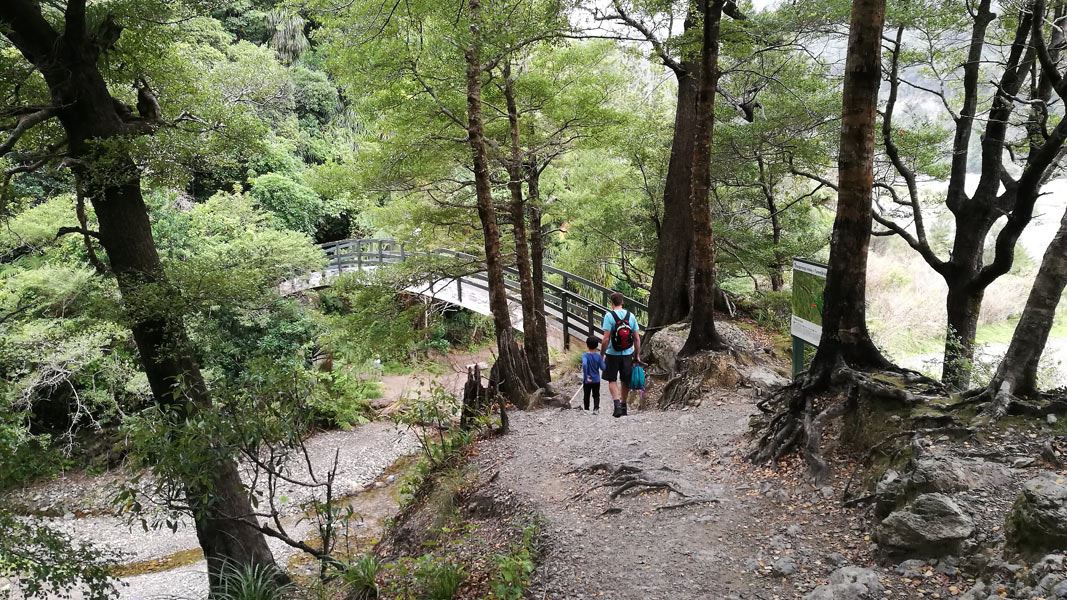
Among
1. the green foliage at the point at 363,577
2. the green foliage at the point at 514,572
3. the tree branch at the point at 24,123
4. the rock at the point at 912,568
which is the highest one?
the tree branch at the point at 24,123

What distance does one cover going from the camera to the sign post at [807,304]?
217 inches

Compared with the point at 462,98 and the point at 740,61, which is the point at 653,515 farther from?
the point at 740,61

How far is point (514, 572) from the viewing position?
3.77m

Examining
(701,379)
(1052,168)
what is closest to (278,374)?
(701,379)

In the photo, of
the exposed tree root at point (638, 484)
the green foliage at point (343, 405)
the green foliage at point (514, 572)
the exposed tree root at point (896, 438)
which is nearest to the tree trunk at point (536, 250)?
the green foliage at point (343, 405)

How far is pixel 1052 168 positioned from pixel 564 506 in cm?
889

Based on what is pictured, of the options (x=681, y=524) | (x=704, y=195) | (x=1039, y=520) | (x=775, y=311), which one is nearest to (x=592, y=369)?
(x=704, y=195)

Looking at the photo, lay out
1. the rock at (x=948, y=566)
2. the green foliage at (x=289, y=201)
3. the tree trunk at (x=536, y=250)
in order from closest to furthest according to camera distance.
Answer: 1. the rock at (x=948, y=566)
2. the tree trunk at (x=536, y=250)
3. the green foliage at (x=289, y=201)

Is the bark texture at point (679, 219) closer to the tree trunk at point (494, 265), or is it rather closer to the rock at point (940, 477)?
the tree trunk at point (494, 265)

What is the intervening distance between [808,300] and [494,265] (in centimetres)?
473

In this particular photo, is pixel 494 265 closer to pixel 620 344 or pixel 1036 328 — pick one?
pixel 620 344

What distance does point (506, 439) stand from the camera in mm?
6969

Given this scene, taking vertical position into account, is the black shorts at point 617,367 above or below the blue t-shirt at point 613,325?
below

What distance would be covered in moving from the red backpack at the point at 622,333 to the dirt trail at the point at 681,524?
3.53 ft
